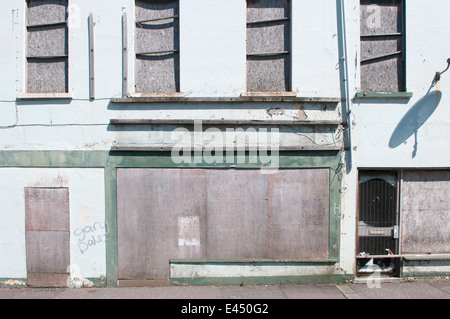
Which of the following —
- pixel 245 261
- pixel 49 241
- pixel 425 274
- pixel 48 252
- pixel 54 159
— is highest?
pixel 54 159

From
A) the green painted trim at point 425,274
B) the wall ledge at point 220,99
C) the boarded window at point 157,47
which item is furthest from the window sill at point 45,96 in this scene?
the green painted trim at point 425,274

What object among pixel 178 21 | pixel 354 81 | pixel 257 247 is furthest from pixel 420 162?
pixel 178 21

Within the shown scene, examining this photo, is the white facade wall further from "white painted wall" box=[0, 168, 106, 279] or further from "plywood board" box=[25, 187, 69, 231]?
"plywood board" box=[25, 187, 69, 231]

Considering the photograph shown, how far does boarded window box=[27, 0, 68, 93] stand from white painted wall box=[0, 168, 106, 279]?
177 centimetres

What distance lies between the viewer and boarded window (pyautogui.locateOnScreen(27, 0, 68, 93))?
20.1 feet

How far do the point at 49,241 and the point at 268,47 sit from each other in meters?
5.92

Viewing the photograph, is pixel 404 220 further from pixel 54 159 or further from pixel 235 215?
pixel 54 159

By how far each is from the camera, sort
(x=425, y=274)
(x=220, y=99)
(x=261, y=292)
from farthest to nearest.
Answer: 1. (x=425, y=274)
2. (x=220, y=99)
3. (x=261, y=292)

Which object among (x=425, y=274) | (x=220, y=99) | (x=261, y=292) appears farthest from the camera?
(x=425, y=274)

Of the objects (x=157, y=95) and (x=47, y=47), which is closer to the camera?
(x=157, y=95)

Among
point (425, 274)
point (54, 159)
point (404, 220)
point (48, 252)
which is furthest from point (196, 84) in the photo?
point (425, 274)

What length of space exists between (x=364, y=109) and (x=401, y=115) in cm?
76

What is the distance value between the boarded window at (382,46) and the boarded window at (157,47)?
3.88m

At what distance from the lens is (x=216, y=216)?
5969 mm
